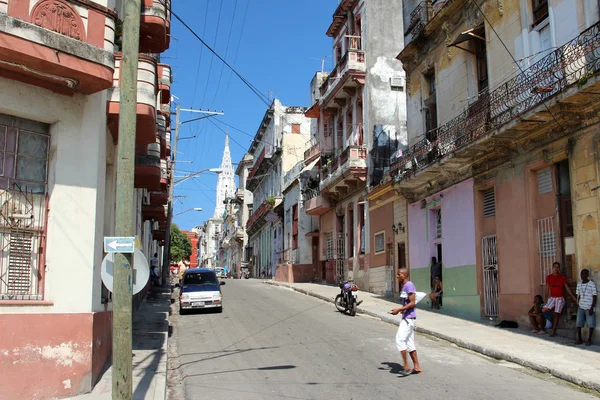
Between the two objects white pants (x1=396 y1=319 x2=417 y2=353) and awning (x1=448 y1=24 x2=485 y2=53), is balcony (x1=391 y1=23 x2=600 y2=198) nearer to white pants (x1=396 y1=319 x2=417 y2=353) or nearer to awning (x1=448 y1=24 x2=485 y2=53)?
awning (x1=448 y1=24 x2=485 y2=53)

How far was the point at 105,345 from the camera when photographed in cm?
1005

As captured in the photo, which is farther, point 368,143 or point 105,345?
point 368,143

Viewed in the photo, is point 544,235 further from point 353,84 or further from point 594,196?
point 353,84

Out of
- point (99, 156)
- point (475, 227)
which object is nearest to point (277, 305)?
point (475, 227)

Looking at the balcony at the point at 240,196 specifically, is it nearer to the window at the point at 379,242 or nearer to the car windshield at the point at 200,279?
the window at the point at 379,242

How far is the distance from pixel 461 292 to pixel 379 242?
7884 mm

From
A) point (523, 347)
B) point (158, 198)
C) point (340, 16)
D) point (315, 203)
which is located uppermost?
point (340, 16)

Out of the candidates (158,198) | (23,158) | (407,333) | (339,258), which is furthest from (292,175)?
(23,158)

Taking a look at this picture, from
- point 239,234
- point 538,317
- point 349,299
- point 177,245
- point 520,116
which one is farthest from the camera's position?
point 177,245

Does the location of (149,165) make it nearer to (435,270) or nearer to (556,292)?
(435,270)

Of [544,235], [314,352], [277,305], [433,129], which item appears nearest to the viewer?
[314,352]

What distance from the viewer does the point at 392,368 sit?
10.2 meters

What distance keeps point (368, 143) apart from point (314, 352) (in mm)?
16666

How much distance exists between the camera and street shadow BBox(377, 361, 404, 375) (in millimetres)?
9984
